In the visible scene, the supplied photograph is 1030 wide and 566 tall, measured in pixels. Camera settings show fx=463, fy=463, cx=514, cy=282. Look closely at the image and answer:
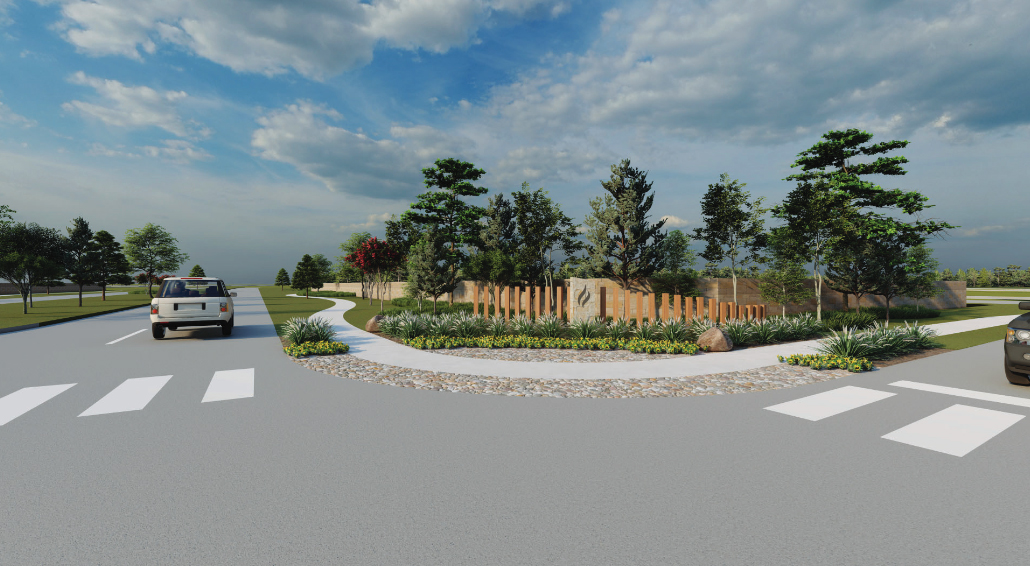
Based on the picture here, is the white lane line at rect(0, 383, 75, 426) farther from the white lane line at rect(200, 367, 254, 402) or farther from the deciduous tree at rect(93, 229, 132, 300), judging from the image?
the deciduous tree at rect(93, 229, 132, 300)

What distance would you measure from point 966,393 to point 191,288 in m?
18.4

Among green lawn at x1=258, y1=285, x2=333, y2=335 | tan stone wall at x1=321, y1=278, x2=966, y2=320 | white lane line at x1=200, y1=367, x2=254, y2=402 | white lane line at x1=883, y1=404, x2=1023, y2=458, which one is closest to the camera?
white lane line at x1=883, y1=404, x2=1023, y2=458

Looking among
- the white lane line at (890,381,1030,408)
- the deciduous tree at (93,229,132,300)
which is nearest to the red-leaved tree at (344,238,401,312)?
the white lane line at (890,381,1030,408)

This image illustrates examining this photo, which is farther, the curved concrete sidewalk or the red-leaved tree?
the red-leaved tree

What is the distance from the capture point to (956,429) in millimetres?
5312

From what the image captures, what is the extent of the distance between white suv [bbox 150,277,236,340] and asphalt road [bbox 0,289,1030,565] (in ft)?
24.3

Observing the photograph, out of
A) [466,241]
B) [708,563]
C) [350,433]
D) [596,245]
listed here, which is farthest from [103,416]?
[466,241]

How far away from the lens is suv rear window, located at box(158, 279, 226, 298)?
540 inches

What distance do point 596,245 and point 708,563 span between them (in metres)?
24.4

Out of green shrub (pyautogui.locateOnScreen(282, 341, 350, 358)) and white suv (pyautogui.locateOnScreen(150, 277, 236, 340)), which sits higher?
white suv (pyautogui.locateOnScreen(150, 277, 236, 340))

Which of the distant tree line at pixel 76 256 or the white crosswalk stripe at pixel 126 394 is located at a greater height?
the distant tree line at pixel 76 256

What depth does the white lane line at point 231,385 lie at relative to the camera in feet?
22.4

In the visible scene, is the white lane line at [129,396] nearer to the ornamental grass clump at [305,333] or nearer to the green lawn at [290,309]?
the ornamental grass clump at [305,333]

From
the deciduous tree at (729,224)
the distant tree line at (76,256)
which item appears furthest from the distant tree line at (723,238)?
the distant tree line at (76,256)
